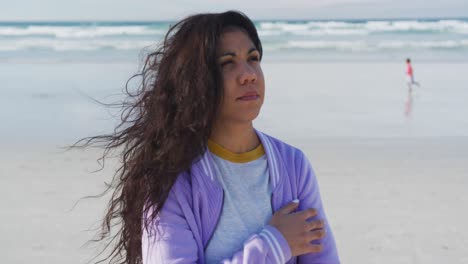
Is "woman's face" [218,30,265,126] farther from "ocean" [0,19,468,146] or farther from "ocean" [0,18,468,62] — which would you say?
"ocean" [0,18,468,62]

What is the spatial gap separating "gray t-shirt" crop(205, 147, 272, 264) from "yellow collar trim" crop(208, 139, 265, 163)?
11 millimetres

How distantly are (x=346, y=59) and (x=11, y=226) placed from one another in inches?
762

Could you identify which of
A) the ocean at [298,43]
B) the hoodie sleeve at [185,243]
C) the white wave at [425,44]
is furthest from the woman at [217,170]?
the white wave at [425,44]

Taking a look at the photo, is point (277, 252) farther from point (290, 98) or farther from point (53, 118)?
point (290, 98)

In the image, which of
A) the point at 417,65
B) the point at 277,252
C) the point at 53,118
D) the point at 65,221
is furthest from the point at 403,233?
the point at 417,65

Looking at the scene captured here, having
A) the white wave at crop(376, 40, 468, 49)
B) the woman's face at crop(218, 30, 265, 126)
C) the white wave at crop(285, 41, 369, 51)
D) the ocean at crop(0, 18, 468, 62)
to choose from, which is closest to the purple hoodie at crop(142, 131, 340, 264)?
the woman's face at crop(218, 30, 265, 126)

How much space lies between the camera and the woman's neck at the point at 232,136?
1906mm

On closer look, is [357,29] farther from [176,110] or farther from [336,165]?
[176,110]

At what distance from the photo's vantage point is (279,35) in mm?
35281

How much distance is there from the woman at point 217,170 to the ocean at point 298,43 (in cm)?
1719

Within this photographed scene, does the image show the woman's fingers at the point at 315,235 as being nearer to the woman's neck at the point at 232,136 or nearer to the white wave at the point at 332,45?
the woman's neck at the point at 232,136

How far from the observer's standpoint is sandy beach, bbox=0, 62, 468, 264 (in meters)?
4.93

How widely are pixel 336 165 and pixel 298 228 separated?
5637 millimetres

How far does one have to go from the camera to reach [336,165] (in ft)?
Result: 24.1
